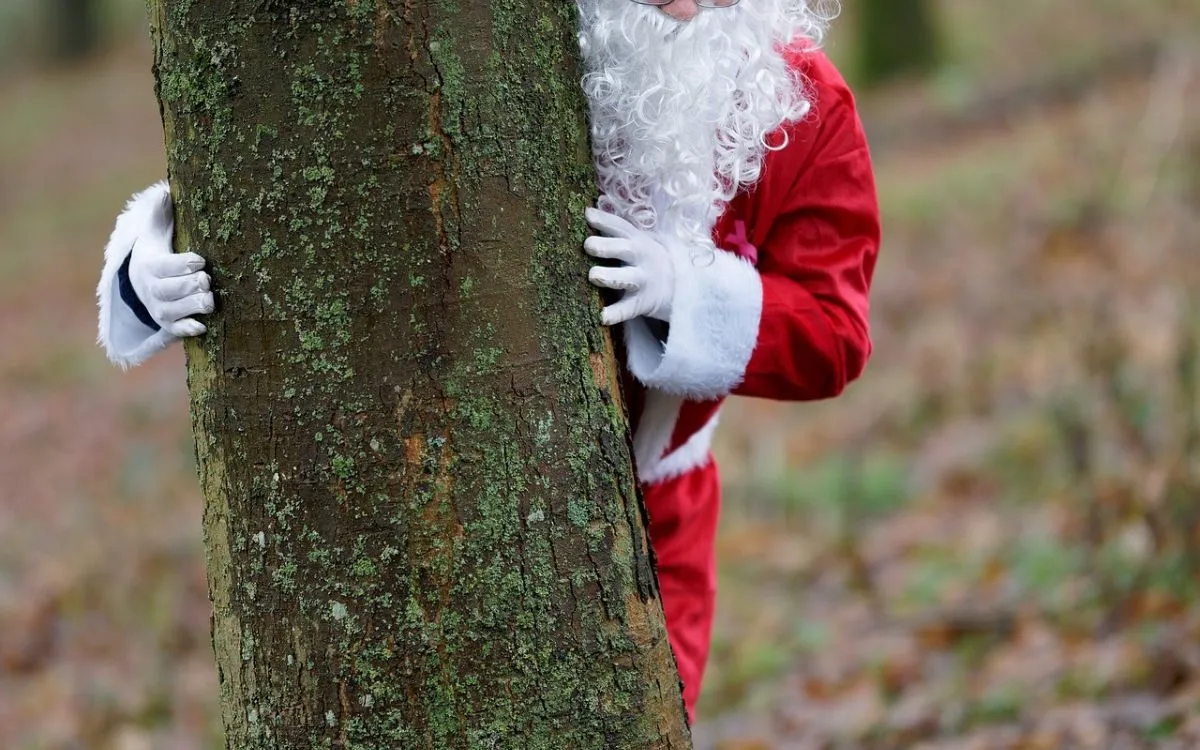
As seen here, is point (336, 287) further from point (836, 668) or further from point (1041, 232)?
point (1041, 232)

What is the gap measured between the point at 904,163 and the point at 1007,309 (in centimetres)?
385

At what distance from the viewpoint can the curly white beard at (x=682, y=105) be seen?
171 cm

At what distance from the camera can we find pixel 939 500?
4.88 metres

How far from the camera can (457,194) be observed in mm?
1500

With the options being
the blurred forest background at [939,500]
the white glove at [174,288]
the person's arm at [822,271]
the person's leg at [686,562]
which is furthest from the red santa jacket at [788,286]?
the blurred forest background at [939,500]

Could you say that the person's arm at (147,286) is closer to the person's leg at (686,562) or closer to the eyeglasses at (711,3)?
the eyeglasses at (711,3)

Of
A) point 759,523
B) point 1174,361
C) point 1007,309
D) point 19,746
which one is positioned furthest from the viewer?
point 1007,309

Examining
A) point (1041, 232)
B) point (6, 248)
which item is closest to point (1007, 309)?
point (1041, 232)

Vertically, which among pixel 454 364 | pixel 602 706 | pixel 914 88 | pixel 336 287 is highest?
pixel 914 88

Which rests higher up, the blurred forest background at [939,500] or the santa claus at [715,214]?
the santa claus at [715,214]

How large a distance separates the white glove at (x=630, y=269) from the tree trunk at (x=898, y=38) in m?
10.6

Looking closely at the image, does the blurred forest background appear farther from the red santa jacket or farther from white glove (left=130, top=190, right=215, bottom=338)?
white glove (left=130, top=190, right=215, bottom=338)

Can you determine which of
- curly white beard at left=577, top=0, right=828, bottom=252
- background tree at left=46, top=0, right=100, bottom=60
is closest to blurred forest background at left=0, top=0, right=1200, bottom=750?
curly white beard at left=577, top=0, right=828, bottom=252

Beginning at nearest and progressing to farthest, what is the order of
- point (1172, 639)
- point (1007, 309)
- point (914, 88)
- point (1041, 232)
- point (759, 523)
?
point (1172, 639) < point (759, 523) < point (1007, 309) < point (1041, 232) < point (914, 88)
